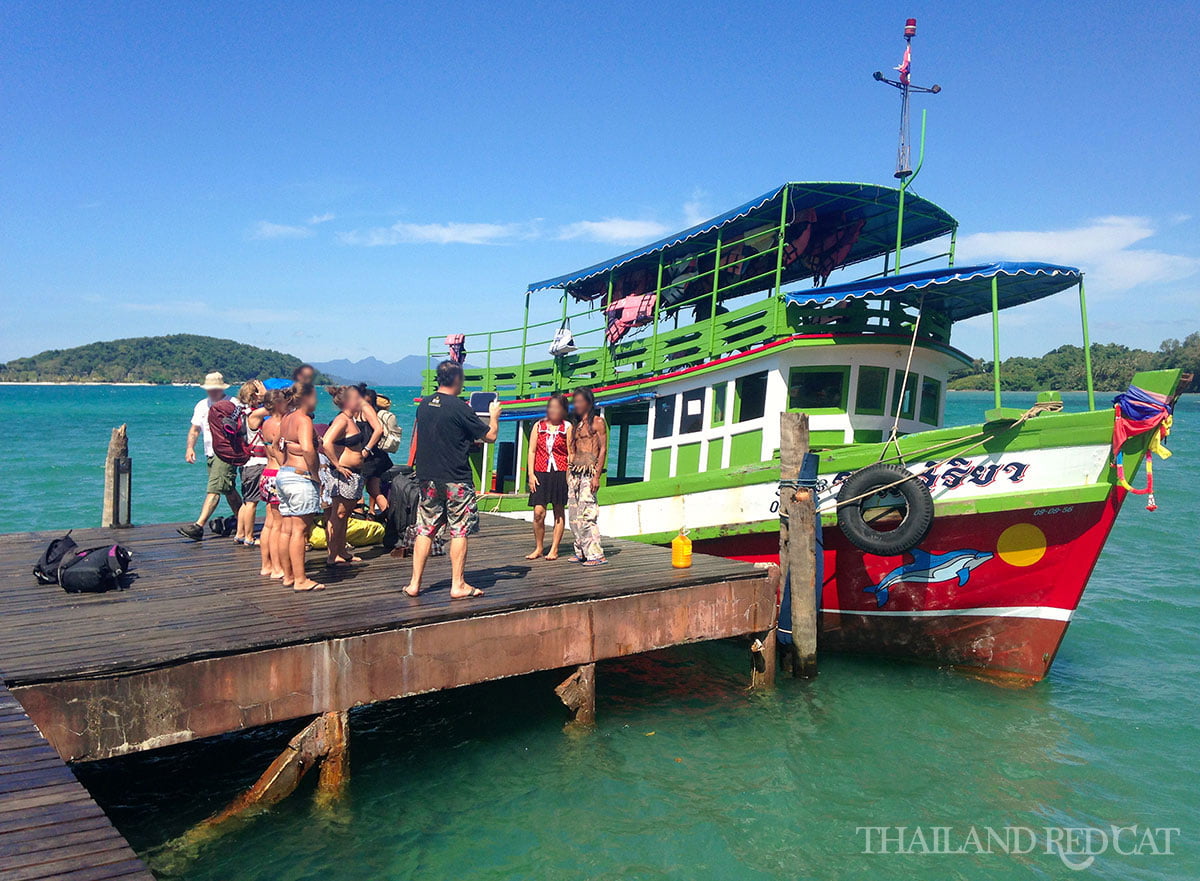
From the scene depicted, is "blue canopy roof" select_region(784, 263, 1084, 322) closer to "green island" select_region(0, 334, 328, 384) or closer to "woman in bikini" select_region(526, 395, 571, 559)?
"woman in bikini" select_region(526, 395, 571, 559)

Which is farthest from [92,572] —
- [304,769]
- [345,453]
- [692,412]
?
[692,412]

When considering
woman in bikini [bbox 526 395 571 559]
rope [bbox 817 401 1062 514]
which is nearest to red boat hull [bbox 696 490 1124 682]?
rope [bbox 817 401 1062 514]

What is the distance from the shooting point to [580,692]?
7559 mm

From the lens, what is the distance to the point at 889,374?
1029 cm

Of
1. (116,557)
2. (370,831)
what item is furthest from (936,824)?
(116,557)

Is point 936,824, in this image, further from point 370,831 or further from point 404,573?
point 404,573

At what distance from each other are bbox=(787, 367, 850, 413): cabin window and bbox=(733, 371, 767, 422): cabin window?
1.23ft

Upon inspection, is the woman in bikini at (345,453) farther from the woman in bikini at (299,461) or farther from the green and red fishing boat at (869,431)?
the green and red fishing boat at (869,431)

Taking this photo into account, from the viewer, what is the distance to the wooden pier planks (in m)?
3.14

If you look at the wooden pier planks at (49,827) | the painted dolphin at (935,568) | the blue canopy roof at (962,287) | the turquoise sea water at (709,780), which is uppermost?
the blue canopy roof at (962,287)

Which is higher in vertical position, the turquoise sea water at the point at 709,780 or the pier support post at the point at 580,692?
the pier support post at the point at 580,692

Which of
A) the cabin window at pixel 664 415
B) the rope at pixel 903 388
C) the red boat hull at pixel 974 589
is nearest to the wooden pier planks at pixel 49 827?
the rope at pixel 903 388

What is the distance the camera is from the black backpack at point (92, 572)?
6.98 m

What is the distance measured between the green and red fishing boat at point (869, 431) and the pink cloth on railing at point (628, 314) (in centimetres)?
4
